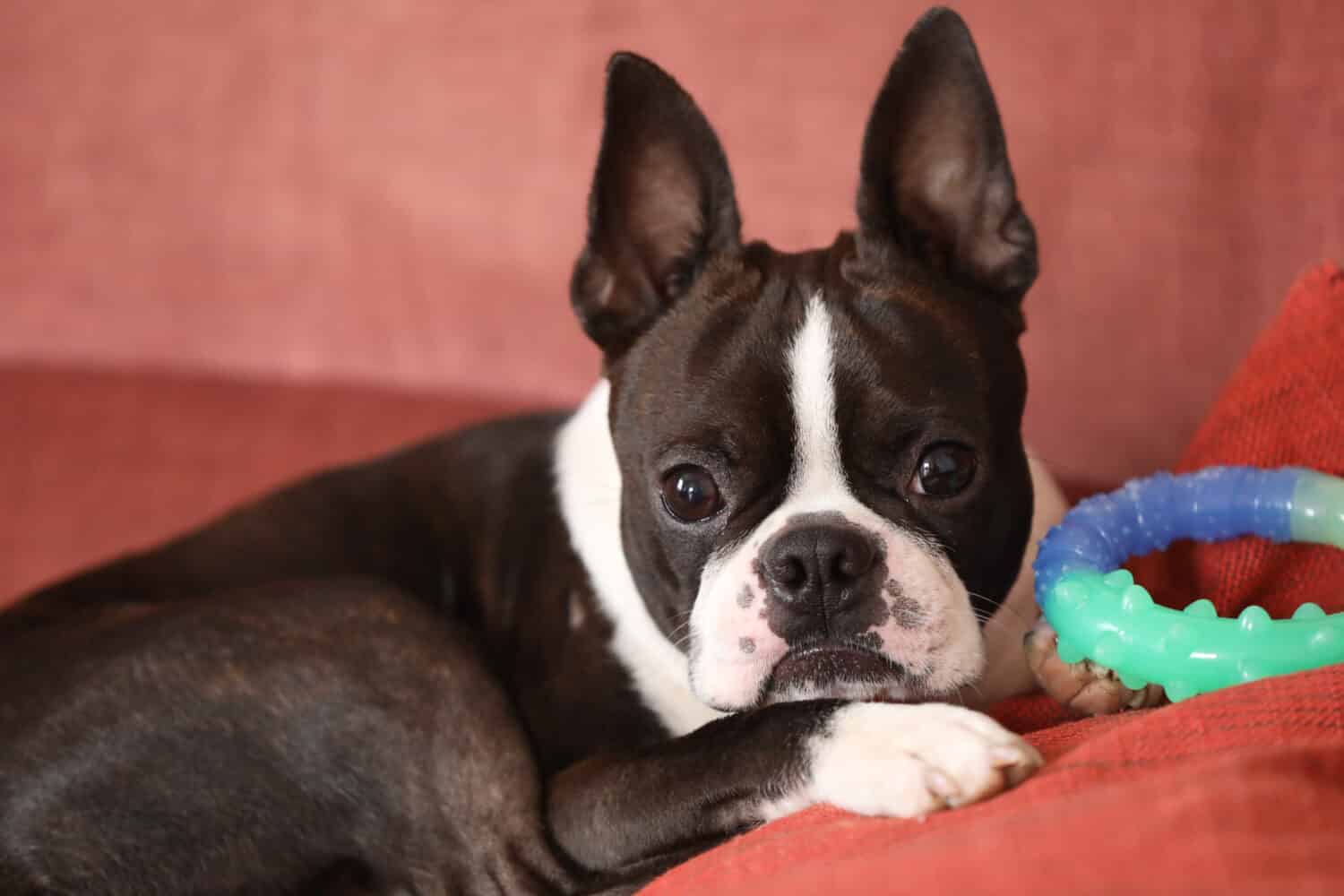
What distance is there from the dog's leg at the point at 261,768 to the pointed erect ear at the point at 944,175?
111cm

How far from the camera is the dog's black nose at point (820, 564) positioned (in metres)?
2.08

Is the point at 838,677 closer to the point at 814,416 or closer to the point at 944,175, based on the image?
the point at 814,416

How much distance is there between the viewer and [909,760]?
1784 millimetres

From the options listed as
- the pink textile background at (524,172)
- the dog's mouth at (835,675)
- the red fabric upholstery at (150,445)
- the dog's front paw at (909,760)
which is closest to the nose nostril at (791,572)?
the dog's mouth at (835,675)

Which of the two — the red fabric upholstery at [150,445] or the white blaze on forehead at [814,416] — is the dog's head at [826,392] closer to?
the white blaze on forehead at [814,416]

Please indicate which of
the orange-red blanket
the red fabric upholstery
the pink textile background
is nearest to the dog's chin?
the orange-red blanket

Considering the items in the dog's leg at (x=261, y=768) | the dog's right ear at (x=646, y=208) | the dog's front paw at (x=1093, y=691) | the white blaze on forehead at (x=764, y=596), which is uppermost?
the dog's right ear at (x=646, y=208)

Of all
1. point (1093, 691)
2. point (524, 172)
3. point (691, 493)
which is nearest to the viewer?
point (1093, 691)

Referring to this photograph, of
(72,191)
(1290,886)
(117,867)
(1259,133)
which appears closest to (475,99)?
(72,191)

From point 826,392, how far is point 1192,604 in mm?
623

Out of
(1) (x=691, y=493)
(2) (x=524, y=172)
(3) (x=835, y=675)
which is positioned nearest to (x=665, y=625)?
(1) (x=691, y=493)

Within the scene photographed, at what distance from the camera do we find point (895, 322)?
7.47ft

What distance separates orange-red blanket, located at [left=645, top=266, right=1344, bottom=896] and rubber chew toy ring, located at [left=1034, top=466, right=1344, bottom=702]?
0.09 m

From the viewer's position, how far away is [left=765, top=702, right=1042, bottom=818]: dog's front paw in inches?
67.7
